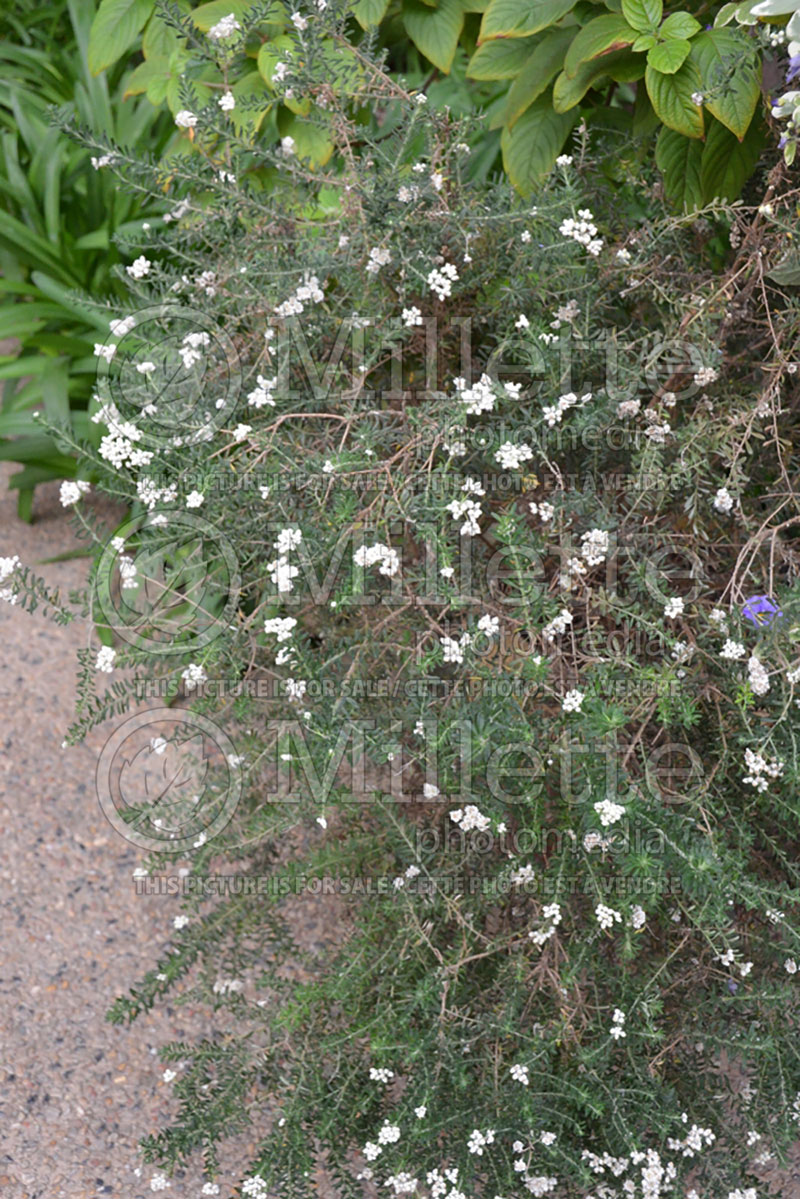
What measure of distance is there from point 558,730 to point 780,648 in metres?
0.29

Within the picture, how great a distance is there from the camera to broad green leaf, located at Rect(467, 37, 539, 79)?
1.68 m

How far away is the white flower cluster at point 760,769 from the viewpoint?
1.28 meters

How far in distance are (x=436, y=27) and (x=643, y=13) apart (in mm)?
418

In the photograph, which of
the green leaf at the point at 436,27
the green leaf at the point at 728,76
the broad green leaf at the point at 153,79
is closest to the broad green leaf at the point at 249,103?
the broad green leaf at the point at 153,79

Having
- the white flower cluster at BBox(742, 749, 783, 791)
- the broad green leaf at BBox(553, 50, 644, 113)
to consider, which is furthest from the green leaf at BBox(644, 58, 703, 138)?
the white flower cluster at BBox(742, 749, 783, 791)

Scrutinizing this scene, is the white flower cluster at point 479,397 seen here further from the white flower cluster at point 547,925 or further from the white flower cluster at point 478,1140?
the white flower cluster at point 478,1140

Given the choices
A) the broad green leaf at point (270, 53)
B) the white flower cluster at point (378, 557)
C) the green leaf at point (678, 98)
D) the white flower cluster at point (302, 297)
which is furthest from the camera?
the broad green leaf at point (270, 53)

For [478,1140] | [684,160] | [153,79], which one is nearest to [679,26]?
[684,160]

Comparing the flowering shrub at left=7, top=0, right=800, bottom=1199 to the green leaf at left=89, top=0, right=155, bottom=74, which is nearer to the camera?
Result: the flowering shrub at left=7, top=0, right=800, bottom=1199

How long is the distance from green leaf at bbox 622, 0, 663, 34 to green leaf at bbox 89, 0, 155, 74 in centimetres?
86

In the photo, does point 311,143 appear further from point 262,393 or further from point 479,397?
point 479,397

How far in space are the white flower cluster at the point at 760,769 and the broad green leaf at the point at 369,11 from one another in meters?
1.14

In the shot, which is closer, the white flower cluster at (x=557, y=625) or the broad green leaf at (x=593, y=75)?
the white flower cluster at (x=557, y=625)

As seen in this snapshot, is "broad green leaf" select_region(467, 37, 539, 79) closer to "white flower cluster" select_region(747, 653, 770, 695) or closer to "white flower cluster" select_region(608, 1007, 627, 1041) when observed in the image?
"white flower cluster" select_region(747, 653, 770, 695)
